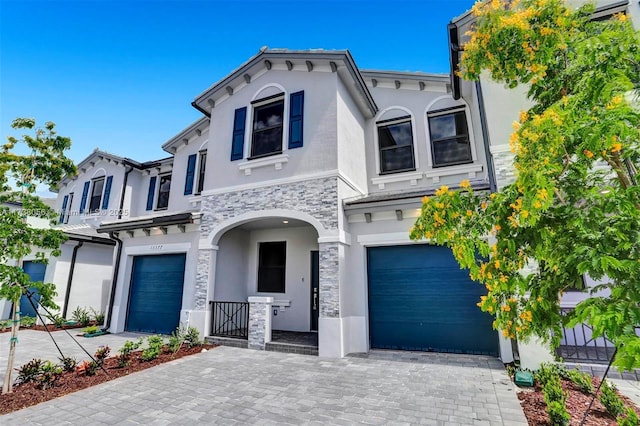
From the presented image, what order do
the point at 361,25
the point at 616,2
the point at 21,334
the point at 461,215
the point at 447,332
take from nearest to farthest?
the point at 461,215, the point at 616,2, the point at 447,332, the point at 361,25, the point at 21,334

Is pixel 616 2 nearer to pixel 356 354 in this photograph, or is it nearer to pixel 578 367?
pixel 578 367

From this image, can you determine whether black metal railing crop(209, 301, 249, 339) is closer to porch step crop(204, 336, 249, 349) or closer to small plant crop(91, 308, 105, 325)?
porch step crop(204, 336, 249, 349)

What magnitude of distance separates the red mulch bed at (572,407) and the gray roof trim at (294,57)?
8960 millimetres

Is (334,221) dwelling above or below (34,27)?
below

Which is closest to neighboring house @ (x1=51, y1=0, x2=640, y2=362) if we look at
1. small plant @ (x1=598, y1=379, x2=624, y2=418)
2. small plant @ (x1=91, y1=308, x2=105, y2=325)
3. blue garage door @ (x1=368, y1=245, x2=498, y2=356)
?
blue garage door @ (x1=368, y1=245, x2=498, y2=356)

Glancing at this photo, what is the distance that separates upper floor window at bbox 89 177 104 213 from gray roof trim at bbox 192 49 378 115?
31.1 feet

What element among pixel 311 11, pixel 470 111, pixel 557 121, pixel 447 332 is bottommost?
pixel 447 332

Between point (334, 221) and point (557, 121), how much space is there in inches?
224

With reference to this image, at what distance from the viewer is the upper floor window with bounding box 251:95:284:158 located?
973 centimetres

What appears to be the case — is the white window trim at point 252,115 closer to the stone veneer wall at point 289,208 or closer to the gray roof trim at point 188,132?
the stone veneer wall at point 289,208

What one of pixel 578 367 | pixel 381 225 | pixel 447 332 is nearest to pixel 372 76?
pixel 381 225

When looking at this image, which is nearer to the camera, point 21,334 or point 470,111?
point 470,111

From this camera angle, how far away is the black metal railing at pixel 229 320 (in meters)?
9.16

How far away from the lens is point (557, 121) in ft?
8.18
